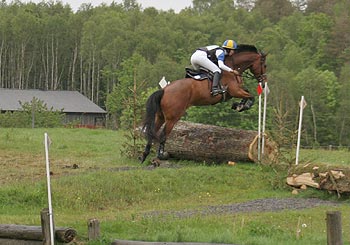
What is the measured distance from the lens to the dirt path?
478 inches

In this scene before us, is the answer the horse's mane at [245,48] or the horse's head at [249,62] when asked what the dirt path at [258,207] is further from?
the horse's mane at [245,48]

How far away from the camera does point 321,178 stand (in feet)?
46.5

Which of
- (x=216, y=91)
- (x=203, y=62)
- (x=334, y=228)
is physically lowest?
(x=334, y=228)

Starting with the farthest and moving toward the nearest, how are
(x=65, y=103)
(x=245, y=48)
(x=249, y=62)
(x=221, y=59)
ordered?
(x=65, y=103) → (x=245, y=48) → (x=249, y=62) → (x=221, y=59)

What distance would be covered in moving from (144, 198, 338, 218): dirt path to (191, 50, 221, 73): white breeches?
311cm

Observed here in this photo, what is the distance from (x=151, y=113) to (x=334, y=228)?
25.3 feet

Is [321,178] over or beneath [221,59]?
beneath

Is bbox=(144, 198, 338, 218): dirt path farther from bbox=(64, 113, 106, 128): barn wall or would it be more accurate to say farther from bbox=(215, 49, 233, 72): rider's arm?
bbox=(64, 113, 106, 128): barn wall

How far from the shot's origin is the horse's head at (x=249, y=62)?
15.3m

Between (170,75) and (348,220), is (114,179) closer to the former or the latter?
(348,220)

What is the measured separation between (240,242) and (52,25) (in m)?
75.3

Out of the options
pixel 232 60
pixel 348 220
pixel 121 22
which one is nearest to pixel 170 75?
pixel 121 22

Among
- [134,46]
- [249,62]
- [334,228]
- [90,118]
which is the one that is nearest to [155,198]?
[249,62]

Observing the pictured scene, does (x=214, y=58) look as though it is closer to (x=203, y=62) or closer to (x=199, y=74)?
(x=203, y=62)
